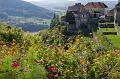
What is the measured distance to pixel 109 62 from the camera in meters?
12.6

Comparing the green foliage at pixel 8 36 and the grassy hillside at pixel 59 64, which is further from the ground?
the grassy hillside at pixel 59 64

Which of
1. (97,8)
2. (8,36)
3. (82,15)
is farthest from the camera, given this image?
(97,8)

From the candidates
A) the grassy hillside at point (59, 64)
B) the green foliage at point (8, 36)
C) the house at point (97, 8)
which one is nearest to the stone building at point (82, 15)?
the house at point (97, 8)

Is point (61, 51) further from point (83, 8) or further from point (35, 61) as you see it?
point (83, 8)

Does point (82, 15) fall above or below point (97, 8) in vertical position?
below

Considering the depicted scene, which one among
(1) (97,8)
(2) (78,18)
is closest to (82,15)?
(2) (78,18)

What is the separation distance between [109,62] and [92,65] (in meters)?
0.53

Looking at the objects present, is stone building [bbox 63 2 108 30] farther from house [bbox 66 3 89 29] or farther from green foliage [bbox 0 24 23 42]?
green foliage [bbox 0 24 23 42]

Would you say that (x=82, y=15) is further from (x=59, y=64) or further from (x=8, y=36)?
(x=59, y=64)

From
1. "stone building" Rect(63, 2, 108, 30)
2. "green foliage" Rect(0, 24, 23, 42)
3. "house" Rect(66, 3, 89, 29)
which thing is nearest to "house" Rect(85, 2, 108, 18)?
"stone building" Rect(63, 2, 108, 30)

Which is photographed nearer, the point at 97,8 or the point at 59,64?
the point at 59,64

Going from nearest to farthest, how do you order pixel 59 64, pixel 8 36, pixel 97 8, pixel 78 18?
pixel 59 64
pixel 8 36
pixel 78 18
pixel 97 8

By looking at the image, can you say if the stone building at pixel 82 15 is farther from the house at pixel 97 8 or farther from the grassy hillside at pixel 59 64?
the grassy hillside at pixel 59 64

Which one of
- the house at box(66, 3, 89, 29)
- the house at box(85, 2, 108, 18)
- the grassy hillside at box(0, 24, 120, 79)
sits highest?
the grassy hillside at box(0, 24, 120, 79)
